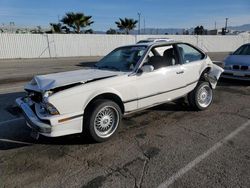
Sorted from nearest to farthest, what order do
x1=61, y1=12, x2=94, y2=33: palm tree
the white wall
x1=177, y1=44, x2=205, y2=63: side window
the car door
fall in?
1. the car door
2. x1=177, y1=44, x2=205, y2=63: side window
3. the white wall
4. x1=61, y1=12, x2=94, y2=33: palm tree

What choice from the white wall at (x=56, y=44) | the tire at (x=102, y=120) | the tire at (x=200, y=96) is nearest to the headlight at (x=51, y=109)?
the tire at (x=102, y=120)

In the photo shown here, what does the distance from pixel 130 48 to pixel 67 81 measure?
6.16ft

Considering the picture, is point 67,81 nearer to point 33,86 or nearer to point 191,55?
point 33,86

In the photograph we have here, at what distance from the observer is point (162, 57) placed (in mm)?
5262

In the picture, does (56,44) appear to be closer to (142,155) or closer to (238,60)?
(238,60)

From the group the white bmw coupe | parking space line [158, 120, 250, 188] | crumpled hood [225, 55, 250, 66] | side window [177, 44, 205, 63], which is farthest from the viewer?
crumpled hood [225, 55, 250, 66]

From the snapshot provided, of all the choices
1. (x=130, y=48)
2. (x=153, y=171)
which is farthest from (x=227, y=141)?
(x=130, y=48)

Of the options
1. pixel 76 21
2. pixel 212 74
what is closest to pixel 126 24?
pixel 76 21

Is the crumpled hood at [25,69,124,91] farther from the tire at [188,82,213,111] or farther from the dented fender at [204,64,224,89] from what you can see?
the dented fender at [204,64,224,89]

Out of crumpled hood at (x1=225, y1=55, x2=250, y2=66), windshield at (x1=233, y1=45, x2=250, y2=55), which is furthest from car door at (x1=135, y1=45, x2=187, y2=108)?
windshield at (x1=233, y1=45, x2=250, y2=55)

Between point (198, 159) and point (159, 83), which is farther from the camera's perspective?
point (159, 83)

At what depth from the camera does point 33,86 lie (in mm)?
4180

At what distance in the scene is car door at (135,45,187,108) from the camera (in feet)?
15.0

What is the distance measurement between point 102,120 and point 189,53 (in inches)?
114
